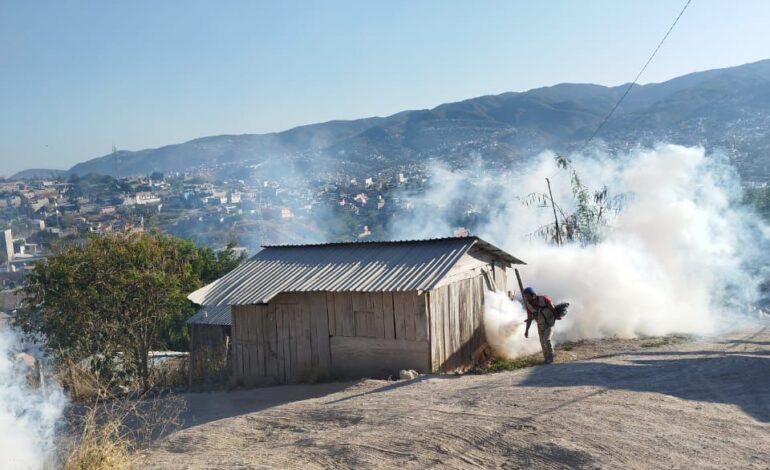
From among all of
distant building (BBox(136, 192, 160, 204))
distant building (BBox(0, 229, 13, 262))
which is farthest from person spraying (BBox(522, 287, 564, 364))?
distant building (BBox(136, 192, 160, 204))

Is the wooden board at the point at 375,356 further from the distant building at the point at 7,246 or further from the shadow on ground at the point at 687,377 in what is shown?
the distant building at the point at 7,246

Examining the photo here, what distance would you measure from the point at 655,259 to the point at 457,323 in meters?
11.5

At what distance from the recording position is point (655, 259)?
23.3m

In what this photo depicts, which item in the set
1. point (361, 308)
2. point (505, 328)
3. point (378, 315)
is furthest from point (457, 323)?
point (361, 308)

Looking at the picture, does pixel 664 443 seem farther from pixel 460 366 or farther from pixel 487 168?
pixel 487 168

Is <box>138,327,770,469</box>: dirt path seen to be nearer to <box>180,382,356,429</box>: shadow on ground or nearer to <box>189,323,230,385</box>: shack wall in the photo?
<box>180,382,356,429</box>: shadow on ground

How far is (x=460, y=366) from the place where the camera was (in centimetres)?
1503

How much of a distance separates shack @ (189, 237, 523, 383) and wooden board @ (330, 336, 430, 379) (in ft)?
0.07

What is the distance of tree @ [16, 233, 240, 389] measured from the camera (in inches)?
775

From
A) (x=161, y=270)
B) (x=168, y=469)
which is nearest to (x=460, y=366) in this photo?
(x=168, y=469)

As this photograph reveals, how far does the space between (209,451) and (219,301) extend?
7.36m

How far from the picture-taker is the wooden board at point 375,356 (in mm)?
14125

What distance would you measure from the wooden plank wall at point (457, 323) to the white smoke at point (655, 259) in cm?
56

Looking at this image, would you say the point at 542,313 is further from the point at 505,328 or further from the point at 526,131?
the point at 526,131
